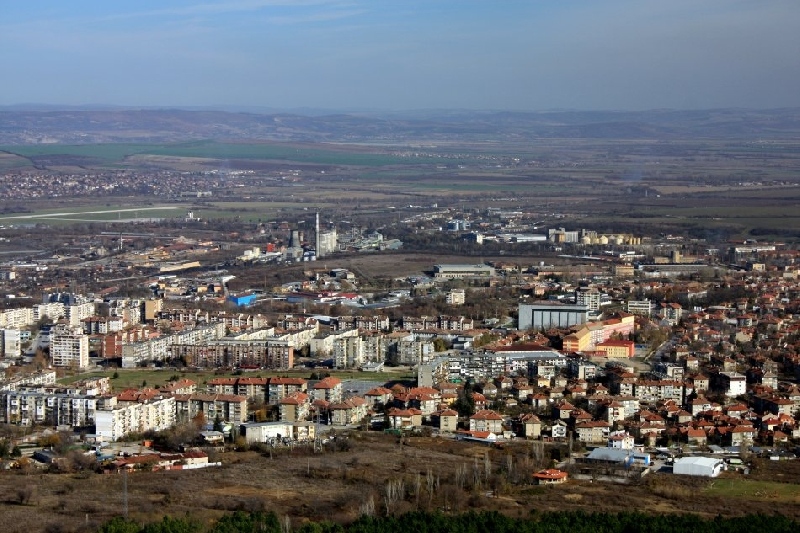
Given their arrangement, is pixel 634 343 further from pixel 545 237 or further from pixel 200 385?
pixel 545 237

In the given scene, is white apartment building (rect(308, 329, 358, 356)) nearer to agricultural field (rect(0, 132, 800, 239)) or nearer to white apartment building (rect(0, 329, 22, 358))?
white apartment building (rect(0, 329, 22, 358))

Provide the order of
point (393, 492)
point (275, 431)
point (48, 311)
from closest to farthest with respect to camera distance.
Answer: point (393, 492)
point (275, 431)
point (48, 311)

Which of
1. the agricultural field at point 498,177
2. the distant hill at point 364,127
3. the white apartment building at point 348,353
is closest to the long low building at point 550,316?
the white apartment building at point 348,353

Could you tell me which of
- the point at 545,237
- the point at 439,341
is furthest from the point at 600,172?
the point at 439,341

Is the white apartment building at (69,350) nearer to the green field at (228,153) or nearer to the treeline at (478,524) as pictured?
the treeline at (478,524)

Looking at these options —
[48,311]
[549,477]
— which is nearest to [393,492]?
[549,477]

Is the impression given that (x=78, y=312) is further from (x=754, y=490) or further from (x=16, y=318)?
(x=754, y=490)

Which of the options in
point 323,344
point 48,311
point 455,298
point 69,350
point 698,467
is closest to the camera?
point 698,467
